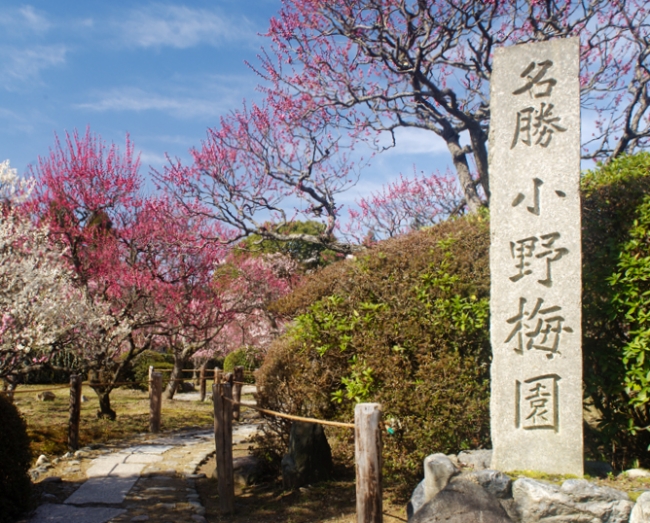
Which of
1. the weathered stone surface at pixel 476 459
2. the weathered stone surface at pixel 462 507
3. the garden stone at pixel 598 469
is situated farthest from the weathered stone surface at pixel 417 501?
the garden stone at pixel 598 469

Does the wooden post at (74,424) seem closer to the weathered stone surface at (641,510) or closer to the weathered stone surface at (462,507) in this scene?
the weathered stone surface at (462,507)

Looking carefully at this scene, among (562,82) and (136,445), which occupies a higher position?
(562,82)

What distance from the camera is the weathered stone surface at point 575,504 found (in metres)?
3.85

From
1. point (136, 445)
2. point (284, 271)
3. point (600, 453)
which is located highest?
point (284, 271)

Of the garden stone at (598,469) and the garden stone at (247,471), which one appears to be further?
the garden stone at (247,471)

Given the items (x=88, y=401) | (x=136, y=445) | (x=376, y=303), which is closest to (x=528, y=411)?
(x=376, y=303)

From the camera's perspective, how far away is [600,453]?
5055mm

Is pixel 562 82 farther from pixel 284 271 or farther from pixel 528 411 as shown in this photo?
pixel 284 271

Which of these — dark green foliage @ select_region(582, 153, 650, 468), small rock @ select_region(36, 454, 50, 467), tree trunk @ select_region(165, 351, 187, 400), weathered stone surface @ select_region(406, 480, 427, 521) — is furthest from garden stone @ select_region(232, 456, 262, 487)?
tree trunk @ select_region(165, 351, 187, 400)

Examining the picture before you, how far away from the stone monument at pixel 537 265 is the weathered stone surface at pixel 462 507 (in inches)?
20.0

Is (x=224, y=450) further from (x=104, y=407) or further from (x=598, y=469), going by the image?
(x=104, y=407)

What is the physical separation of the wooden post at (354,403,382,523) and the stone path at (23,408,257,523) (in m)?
2.47

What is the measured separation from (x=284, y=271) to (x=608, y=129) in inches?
333

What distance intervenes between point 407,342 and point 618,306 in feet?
5.80
